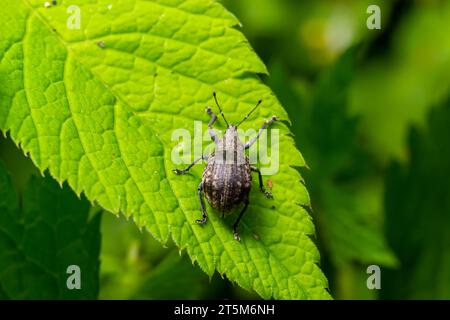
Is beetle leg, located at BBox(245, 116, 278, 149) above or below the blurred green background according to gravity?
above

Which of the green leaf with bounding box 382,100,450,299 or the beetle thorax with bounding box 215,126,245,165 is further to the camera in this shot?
the green leaf with bounding box 382,100,450,299

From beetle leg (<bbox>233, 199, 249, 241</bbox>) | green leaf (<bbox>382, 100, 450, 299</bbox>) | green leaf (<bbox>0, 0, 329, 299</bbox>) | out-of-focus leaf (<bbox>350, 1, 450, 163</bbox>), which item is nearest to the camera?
green leaf (<bbox>0, 0, 329, 299</bbox>)

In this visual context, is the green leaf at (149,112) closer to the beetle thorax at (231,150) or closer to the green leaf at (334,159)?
the beetle thorax at (231,150)

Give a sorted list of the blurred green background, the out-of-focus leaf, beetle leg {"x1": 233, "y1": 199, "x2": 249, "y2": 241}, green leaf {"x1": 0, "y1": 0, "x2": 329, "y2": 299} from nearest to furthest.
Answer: green leaf {"x1": 0, "y1": 0, "x2": 329, "y2": 299}
beetle leg {"x1": 233, "y1": 199, "x2": 249, "y2": 241}
the blurred green background
the out-of-focus leaf

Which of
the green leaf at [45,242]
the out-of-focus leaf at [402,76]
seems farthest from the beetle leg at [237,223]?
the out-of-focus leaf at [402,76]

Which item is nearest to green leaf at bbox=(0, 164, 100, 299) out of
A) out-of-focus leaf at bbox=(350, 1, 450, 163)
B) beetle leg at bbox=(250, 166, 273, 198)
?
beetle leg at bbox=(250, 166, 273, 198)

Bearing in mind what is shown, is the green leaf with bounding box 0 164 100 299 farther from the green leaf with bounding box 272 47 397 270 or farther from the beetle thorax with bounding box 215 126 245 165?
the green leaf with bounding box 272 47 397 270
